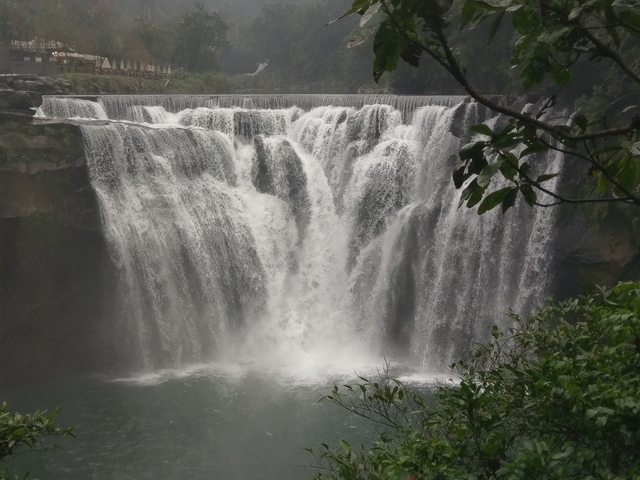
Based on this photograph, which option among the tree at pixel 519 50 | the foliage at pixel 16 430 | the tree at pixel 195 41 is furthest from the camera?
the tree at pixel 195 41

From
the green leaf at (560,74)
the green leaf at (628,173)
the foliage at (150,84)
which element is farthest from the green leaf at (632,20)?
the foliage at (150,84)

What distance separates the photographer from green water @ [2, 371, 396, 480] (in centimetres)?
1012

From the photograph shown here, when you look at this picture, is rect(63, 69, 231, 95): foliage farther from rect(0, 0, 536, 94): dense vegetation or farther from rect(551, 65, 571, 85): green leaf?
rect(551, 65, 571, 85): green leaf

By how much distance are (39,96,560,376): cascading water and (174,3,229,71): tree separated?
22.0 metres

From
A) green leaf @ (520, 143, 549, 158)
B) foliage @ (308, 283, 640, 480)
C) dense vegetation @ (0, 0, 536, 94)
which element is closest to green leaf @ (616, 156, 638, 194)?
green leaf @ (520, 143, 549, 158)

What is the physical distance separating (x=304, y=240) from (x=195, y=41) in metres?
25.9

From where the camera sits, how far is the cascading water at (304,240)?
14.9 m

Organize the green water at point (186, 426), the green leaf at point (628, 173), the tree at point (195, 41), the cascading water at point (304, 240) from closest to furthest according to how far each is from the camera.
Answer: the green leaf at point (628, 173) < the green water at point (186, 426) < the cascading water at point (304, 240) < the tree at point (195, 41)

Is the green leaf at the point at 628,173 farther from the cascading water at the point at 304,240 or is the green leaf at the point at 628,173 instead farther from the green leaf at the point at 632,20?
the cascading water at the point at 304,240

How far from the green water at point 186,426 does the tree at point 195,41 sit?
2850cm

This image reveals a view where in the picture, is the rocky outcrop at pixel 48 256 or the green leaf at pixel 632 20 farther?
the rocky outcrop at pixel 48 256

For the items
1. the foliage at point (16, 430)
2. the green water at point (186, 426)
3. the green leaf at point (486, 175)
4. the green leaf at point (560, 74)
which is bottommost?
the green water at point (186, 426)

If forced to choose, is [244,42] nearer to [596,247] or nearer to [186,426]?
[596,247]

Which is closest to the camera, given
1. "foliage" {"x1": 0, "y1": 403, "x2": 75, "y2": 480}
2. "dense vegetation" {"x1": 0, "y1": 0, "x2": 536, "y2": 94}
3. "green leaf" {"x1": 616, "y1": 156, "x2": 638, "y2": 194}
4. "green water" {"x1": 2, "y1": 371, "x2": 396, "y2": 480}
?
"green leaf" {"x1": 616, "y1": 156, "x2": 638, "y2": 194}
